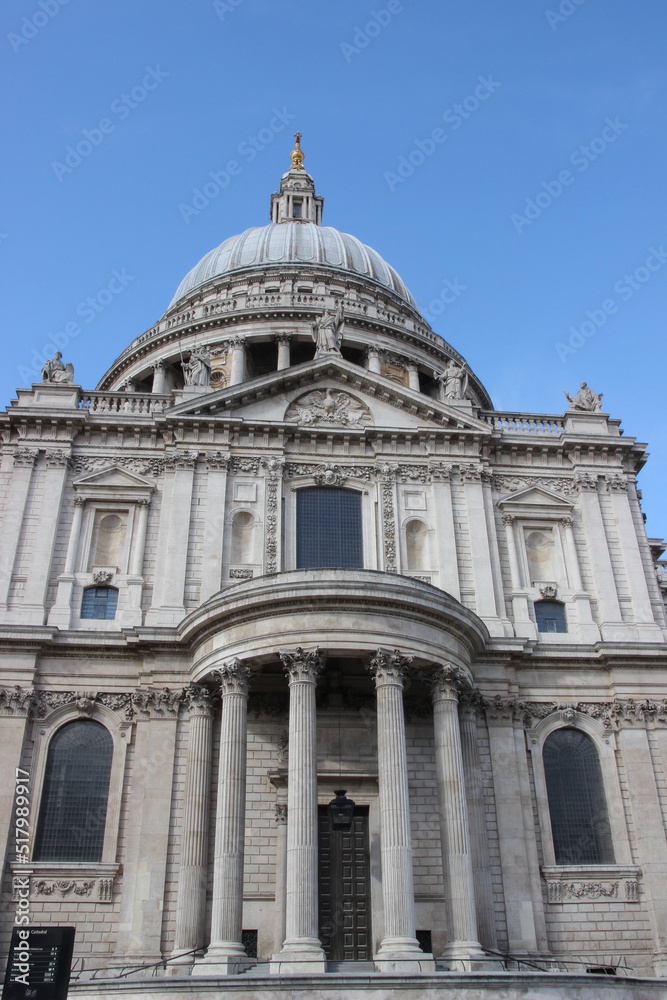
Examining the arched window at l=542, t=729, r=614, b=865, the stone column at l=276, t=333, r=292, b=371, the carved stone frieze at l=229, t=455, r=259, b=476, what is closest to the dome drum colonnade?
the arched window at l=542, t=729, r=614, b=865

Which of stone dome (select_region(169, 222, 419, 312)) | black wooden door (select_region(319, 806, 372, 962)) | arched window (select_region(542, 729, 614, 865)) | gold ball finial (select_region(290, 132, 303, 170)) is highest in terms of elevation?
gold ball finial (select_region(290, 132, 303, 170))

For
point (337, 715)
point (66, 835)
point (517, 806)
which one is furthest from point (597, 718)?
point (66, 835)

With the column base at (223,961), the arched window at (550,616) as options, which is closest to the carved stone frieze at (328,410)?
the arched window at (550,616)

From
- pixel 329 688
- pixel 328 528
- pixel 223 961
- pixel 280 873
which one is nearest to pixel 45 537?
pixel 328 528

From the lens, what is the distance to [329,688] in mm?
26328

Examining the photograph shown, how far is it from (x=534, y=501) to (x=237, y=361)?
57.8 ft

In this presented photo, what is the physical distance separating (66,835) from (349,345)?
1060 inches

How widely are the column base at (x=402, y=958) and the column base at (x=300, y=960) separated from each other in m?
1.26

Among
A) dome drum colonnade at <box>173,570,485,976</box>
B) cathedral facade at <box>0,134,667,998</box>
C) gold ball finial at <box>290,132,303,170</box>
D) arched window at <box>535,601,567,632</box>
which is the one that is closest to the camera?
dome drum colonnade at <box>173,570,485,976</box>

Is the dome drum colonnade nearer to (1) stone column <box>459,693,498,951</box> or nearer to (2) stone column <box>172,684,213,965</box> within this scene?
(2) stone column <box>172,684,213,965</box>

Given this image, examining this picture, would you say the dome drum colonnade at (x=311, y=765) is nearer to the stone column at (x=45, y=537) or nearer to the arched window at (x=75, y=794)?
the arched window at (x=75, y=794)

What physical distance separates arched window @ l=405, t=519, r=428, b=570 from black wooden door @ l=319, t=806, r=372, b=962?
25.7ft

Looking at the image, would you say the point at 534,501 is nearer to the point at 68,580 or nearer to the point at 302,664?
the point at 302,664

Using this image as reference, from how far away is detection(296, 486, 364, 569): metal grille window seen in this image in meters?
29.4
